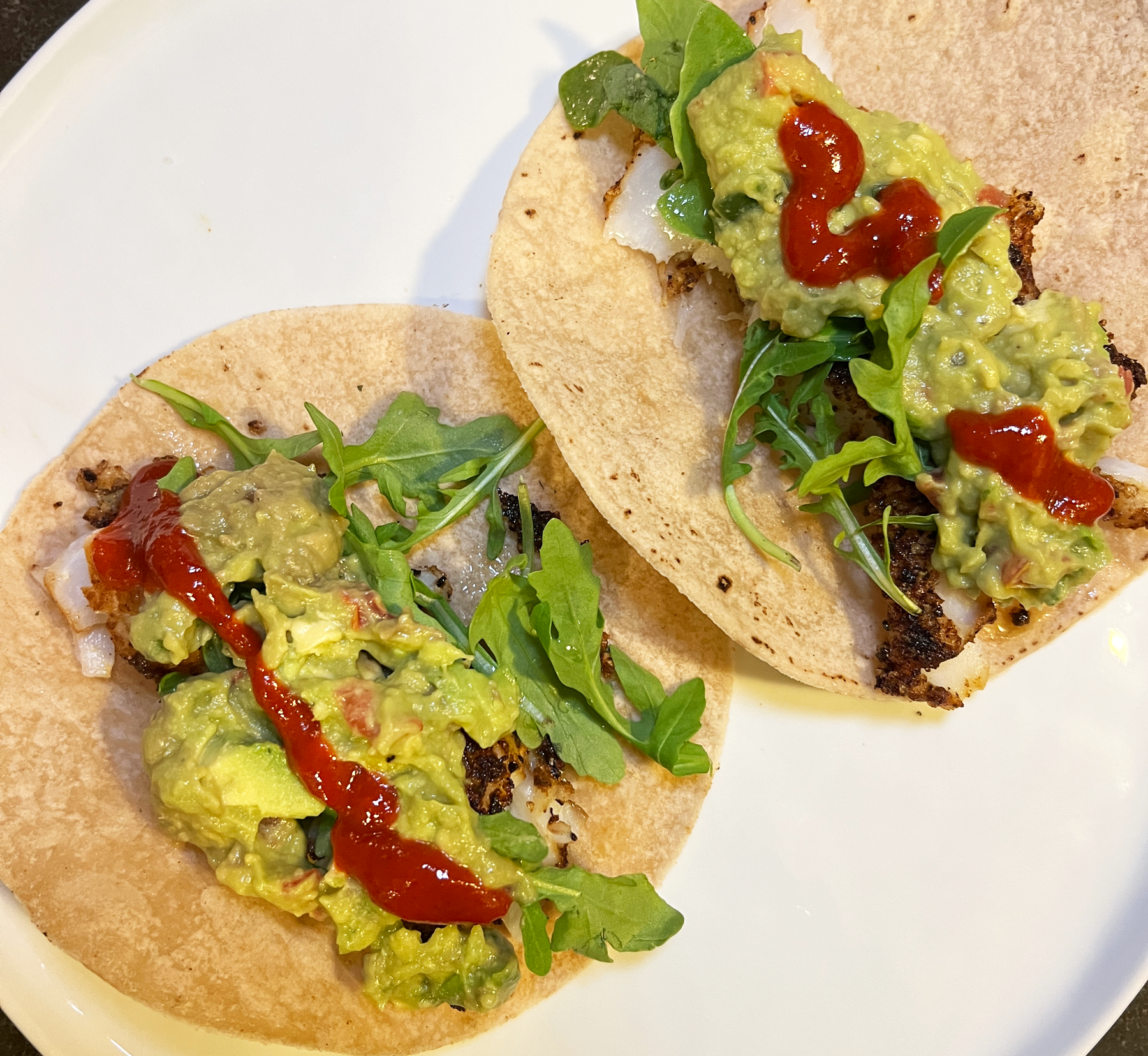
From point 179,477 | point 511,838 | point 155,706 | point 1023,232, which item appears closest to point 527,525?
point 511,838

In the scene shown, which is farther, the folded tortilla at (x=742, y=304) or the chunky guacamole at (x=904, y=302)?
the folded tortilla at (x=742, y=304)

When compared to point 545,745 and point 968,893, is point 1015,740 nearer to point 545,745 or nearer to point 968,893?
point 968,893

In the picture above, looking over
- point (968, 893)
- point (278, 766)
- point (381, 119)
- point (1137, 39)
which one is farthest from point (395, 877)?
point (1137, 39)

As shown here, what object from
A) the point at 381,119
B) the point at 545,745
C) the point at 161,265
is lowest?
the point at 545,745

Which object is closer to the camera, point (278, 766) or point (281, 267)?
point (278, 766)

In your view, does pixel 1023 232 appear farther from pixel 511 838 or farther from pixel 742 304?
pixel 511 838

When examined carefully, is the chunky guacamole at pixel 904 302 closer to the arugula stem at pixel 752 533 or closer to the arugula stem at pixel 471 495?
the arugula stem at pixel 752 533

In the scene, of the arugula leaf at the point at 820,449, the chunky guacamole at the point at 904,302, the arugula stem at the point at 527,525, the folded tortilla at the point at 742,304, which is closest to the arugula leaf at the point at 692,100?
the chunky guacamole at the point at 904,302
